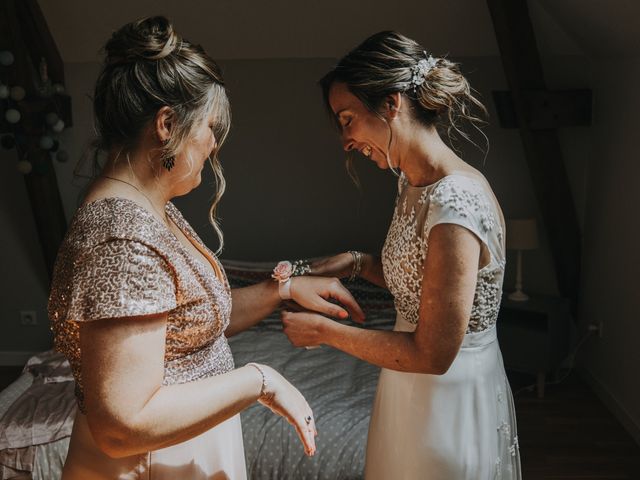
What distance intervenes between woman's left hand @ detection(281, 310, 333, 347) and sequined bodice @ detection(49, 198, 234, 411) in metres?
0.28

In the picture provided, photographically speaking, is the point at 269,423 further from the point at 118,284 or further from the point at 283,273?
the point at 118,284

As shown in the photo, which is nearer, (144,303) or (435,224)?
(144,303)

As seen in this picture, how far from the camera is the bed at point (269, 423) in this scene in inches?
99.3

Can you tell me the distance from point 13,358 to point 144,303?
3.98 metres

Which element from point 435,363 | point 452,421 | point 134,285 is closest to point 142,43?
point 134,285

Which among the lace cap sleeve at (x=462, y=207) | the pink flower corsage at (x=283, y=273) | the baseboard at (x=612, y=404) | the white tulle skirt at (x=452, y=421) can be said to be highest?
the lace cap sleeve at (x=462, y=207)

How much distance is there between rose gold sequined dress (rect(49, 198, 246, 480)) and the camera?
0.98m

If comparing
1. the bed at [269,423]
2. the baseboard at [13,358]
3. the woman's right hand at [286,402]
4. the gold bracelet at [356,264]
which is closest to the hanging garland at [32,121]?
the bed at [269,423]

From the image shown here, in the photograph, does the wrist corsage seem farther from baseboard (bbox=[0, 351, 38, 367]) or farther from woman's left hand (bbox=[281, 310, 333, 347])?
baseboard (bbox=[0, 351, 38, 367])

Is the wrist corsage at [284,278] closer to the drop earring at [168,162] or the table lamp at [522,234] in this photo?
the drop earring at [168,162]

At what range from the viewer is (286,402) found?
118 centimetres

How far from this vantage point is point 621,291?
3.52 m

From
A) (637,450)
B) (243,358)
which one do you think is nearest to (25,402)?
(243,358)

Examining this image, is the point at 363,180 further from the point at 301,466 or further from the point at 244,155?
the point at 301,466
